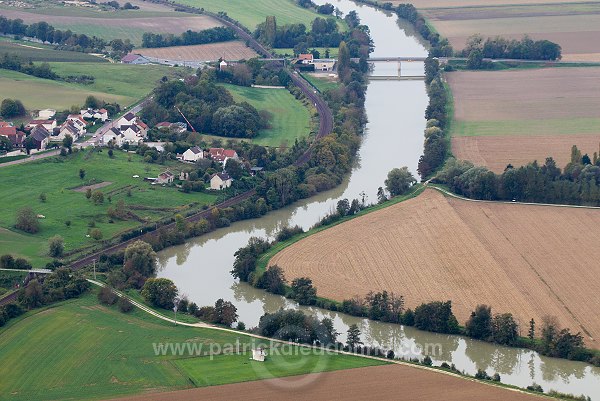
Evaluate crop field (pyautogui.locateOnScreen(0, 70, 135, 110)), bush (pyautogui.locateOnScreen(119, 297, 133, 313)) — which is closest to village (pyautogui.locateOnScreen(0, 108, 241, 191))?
crop field (pyautogui.locateOnScreen(0, 70, 135, 110))

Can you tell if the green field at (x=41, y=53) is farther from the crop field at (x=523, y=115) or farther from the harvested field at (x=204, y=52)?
the crop field at (x=523, y=115)

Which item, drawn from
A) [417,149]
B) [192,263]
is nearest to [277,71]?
[417,149]

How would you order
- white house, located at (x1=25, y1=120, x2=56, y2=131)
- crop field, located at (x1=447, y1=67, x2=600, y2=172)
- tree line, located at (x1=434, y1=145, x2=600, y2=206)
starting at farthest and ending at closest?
white house, located at (x1=25, y1=120, x2=56, y2=131)
crop field, located at (x1=447, y1=67, x2=600, y2=172)
tree line, located at (x1=434, y1=145, x2=600, y2=206)

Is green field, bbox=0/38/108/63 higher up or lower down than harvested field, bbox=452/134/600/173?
higher up

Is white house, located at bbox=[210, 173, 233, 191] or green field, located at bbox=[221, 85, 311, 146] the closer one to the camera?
white house, located at bbox=[210, 173, 233, 191]

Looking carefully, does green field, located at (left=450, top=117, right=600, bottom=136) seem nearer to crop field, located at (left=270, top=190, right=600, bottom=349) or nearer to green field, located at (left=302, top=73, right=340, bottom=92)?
green field, located at (left=302, top=73, right=340, bottom=92)
